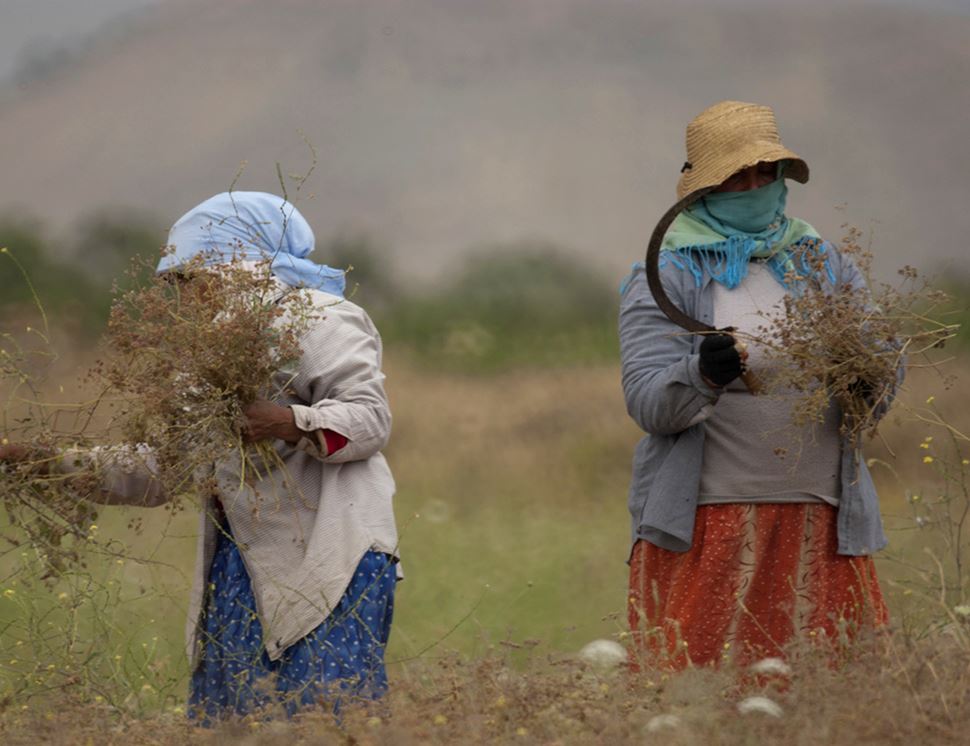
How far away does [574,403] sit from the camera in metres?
12.9

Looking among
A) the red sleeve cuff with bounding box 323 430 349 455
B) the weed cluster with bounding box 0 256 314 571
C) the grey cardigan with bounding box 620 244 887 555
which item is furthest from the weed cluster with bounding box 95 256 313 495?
the grey cardigan with bounding box 620 244 887 555

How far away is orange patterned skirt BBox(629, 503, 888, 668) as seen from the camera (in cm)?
395

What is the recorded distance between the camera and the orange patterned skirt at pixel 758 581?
3.95m

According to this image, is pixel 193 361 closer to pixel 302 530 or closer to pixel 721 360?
pixel 302 530

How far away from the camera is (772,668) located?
3266 mm

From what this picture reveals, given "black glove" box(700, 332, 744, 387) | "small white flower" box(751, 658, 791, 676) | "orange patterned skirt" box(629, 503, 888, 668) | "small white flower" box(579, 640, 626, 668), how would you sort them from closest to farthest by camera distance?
1. "small white flower" box(751, 658, 791, 676)
2. "small white flower" box(579, 640, 626, 668)
3. "black glove" box(700, 332, 744, 387)
4. "orange patterned skirt" box(629, 503, 888, 668)

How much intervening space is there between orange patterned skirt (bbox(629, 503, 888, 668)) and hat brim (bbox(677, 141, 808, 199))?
0.86 m

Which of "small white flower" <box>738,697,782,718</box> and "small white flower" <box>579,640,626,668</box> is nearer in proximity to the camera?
"small white flower" <box>738,697,782,718</box>

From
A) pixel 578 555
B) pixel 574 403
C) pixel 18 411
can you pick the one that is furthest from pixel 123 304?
pixel 574 403

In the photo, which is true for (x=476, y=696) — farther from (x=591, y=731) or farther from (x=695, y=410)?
(x=695, y=410)

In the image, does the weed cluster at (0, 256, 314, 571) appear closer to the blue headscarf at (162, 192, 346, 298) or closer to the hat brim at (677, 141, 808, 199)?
the blue headscarf at (162, 192, 346, 298)

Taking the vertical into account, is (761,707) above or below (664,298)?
below

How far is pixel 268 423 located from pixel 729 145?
1408 millimetres

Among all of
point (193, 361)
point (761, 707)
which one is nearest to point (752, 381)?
point (761, 707)
